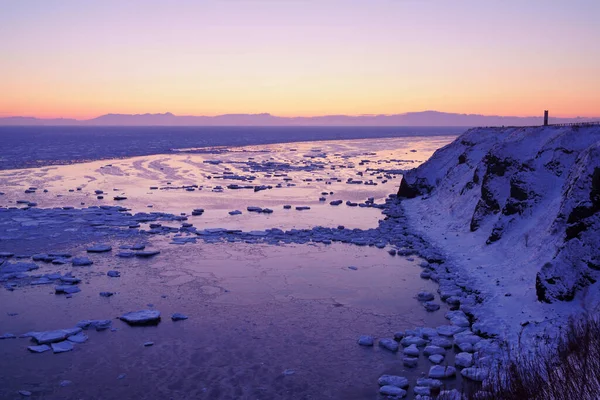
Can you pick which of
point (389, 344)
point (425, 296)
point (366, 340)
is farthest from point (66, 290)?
point (425, 296)

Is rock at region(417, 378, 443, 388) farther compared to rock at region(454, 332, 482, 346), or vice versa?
rock at region(454, 332, 482, 346)

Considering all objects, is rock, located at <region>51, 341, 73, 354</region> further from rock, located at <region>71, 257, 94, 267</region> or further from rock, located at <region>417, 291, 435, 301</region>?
rock, located at <region>417, 291, 435, 301</region>

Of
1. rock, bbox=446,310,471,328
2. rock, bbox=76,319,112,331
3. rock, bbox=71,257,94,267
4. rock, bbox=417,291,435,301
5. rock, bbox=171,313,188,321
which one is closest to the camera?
rock, bbox=76,319,112,331

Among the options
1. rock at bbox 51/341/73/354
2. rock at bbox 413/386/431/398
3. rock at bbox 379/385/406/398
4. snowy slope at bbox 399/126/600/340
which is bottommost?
rock at bbox 379/385/406/398

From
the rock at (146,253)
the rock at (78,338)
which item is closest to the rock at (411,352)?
the rock at (78,338)

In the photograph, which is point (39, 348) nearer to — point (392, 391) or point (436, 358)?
point (392, 391)

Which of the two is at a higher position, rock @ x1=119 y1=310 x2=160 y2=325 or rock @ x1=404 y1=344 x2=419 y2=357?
rock @ x1=119 y1=310 x2=160 y2=325

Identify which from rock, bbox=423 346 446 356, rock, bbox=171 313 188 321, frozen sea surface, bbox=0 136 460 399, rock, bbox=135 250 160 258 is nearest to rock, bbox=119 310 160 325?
frozen sea surface, bbox=0 136 460 399
